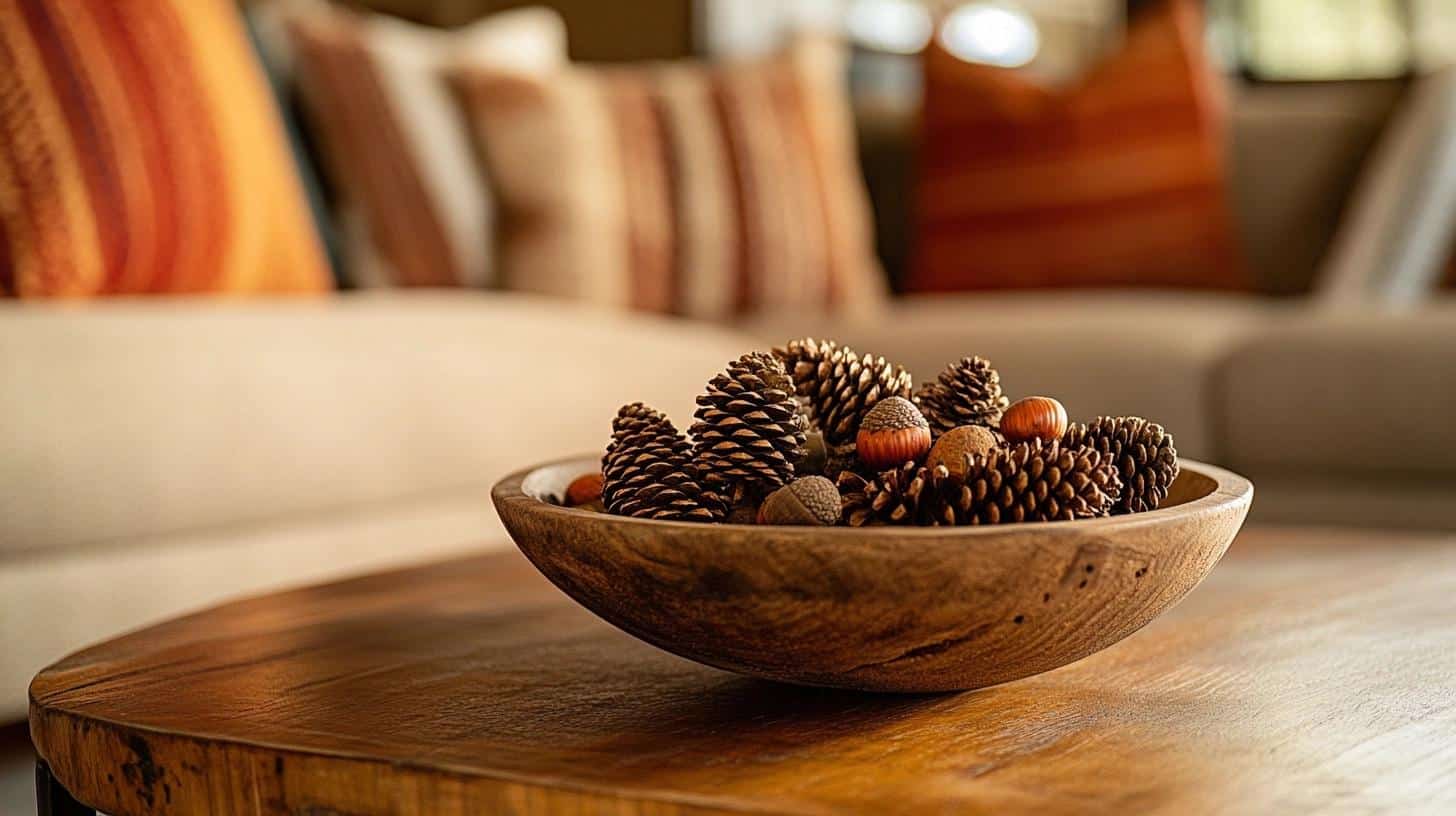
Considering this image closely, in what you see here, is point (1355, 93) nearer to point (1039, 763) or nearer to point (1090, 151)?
point (1090, 151)

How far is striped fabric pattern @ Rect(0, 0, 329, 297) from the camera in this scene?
1.72 m

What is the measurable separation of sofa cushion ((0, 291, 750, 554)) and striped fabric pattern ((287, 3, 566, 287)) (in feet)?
1.09

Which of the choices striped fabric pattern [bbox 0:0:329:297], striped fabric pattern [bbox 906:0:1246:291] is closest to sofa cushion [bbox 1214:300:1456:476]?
striped fabric pattern [bbox 906:0:1246:291]

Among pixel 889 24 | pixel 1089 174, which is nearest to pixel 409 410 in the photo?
pixel 1089 174

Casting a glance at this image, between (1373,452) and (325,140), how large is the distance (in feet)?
5.13

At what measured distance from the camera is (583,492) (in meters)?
0.77

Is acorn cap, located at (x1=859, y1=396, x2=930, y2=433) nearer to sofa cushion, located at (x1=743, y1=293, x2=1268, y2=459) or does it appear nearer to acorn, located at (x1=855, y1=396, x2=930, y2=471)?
acorn, located at (x1=855, y1=396, x2=930, y2=471)

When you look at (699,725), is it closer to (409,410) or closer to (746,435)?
(746,435)

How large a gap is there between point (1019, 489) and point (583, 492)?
0.89 feet

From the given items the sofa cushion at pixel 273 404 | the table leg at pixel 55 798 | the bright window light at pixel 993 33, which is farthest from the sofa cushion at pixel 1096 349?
the bright window light at pixel 993 33

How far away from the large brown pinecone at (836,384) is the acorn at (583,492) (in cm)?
12

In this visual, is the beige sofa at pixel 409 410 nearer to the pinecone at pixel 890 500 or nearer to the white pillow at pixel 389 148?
the white pillow at pixel 389 148

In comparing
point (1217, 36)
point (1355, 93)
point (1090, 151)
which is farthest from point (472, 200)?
point (1217, 36)

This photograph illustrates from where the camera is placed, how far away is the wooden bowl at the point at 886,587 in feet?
1.72
